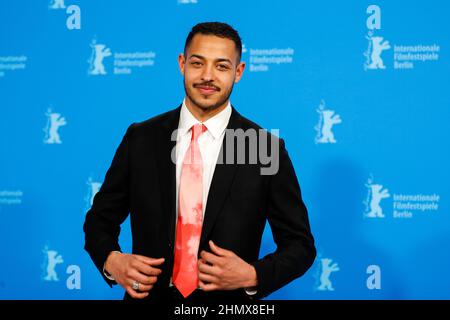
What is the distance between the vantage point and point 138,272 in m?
1.35

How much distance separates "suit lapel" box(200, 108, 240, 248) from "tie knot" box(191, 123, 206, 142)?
0.29 feet

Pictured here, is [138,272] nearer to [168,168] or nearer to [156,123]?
[168,168]

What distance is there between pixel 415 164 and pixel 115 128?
179 cm

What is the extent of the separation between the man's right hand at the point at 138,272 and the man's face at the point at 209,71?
1.65 ft

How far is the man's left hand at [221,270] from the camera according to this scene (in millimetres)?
1329

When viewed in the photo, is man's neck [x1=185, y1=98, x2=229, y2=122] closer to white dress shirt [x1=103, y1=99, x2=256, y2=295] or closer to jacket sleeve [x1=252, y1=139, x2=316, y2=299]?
white dress shirt [x1=103, y1=99, x2=256, y2=295]

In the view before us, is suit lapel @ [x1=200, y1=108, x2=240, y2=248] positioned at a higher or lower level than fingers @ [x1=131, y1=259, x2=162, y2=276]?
higher

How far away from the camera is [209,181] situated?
155cm

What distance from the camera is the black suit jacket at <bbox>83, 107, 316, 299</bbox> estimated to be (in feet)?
4.90

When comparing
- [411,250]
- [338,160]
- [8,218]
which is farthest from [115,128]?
[411,250]

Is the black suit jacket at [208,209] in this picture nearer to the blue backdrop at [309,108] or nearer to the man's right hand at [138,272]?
the man's right hand at [138,272]

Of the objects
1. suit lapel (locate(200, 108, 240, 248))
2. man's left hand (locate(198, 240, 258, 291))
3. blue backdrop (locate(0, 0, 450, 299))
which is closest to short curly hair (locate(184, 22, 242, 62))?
suit lapel (locate(200, 108, 240, 248))

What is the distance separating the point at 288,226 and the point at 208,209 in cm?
25

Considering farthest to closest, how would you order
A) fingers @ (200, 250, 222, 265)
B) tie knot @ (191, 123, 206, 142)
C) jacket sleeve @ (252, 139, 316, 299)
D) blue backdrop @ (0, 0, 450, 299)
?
blue backdrop @ (0, 0, 450, 299), tie knot @ (191, 123, 206, 142), jacket sleeve @ (252, 139, 316, 299), fingers @ (200, 250, 222, 265)
